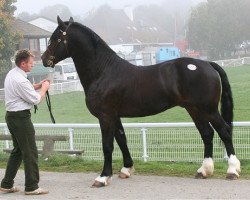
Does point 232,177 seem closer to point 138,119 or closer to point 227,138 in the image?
Result: point 227,138

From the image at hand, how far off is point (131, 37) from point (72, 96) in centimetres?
5391

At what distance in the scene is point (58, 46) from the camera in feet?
21.0

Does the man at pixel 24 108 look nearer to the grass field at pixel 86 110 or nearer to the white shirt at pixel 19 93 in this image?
the white shirt at pixel 19 93

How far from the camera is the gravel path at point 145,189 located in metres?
5.37

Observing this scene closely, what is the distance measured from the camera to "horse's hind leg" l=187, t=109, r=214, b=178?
6155mm

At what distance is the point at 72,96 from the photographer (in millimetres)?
29391

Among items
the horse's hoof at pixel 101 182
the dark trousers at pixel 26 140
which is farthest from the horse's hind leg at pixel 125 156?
the dark trousers at pixel 26 140

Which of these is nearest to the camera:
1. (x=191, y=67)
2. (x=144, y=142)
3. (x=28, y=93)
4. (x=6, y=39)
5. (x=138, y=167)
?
(x=28, y=93)

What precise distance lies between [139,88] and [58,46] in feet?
4.33

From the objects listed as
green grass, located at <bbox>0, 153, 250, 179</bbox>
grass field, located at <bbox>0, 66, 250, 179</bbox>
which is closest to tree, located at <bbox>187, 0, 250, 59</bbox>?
grass field, located at <bbox>0, 66, 250, 179</bbox>

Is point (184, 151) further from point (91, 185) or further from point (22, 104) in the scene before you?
point (22, 104)

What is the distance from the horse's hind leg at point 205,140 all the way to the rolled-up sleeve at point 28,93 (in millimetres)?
2149

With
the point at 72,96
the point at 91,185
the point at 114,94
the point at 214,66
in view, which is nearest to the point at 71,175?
the point at 91,185

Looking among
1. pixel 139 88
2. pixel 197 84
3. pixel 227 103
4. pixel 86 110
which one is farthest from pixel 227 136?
pixel 86 110
